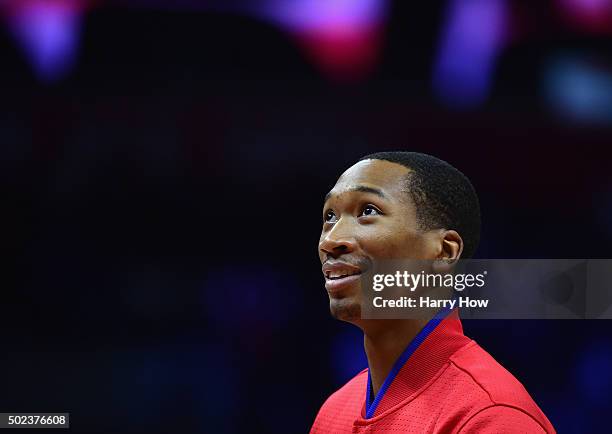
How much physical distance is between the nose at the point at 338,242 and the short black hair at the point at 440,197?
0.48 feet

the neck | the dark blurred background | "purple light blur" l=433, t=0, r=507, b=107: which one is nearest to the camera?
the neck

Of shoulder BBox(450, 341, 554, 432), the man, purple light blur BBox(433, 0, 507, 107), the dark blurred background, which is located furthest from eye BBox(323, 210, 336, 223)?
purple light blur BBox(433, 0, 507, 107)

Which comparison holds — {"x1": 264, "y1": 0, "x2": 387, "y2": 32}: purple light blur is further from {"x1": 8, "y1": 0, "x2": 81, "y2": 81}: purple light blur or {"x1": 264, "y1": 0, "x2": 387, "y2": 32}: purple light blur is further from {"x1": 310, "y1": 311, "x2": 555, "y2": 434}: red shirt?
{"x1": 310, "y1": 311, "x2": 555, "y2": 434}: red shirt

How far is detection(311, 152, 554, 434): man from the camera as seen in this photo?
1.54m

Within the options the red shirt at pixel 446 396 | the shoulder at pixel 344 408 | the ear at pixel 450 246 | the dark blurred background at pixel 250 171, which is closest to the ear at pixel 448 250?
the ear at pixel 450 246

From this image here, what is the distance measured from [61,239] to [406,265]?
1.89 meters

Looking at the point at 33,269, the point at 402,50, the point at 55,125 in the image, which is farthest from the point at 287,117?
the point at 33,269

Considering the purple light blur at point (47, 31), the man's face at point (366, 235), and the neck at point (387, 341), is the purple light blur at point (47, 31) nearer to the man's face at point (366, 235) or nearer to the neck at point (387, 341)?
the man's face at point (366, 235)

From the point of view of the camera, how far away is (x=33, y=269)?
3.12m

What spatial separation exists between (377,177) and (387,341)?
0.33m

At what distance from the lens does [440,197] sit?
169cm

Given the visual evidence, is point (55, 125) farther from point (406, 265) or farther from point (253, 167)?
point (406, 265)

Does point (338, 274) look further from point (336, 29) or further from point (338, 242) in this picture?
point (336, 29)

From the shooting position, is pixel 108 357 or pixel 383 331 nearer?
pixel 383 331
